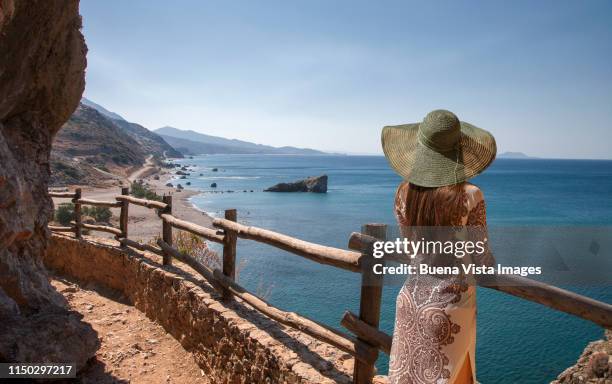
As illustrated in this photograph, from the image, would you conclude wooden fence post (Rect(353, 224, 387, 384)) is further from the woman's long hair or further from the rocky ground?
the rocky ground

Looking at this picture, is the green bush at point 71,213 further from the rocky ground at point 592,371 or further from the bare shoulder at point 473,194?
the bare shoulder at point 473,194

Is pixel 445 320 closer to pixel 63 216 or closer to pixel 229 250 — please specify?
pixel 229 250

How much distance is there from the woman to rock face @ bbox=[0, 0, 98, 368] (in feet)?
12.1

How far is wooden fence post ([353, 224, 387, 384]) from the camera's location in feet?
9.74

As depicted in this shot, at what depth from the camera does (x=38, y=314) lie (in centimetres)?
414

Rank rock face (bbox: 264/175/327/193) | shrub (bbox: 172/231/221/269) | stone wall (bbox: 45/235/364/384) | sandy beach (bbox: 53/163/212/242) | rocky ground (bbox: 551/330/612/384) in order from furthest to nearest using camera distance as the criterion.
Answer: rock face (bbox: 264/175/327/193), sandy beach (bbox: 53/163/212/242), shrub (bbox: 172/231/221/269), rocky ground (bbox: 551/330/612/384), stone wall (bbox: 45/235/364/384)

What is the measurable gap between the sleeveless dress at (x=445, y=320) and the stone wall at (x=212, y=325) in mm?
1279

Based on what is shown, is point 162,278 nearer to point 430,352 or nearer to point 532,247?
point 430,352

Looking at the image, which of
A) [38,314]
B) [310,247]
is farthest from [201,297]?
[310,247]

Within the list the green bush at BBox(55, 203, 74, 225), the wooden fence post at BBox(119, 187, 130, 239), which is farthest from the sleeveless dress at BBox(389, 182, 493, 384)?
the green bush at BBox(55, 203, 74, 225)

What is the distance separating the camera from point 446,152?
7.12ft

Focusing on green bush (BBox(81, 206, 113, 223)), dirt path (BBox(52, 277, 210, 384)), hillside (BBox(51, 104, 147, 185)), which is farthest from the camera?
hillside (BBox(51, 104, 147, 185))

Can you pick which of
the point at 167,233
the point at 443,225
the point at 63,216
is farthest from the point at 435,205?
the point at 63,216

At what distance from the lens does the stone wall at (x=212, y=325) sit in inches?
140
